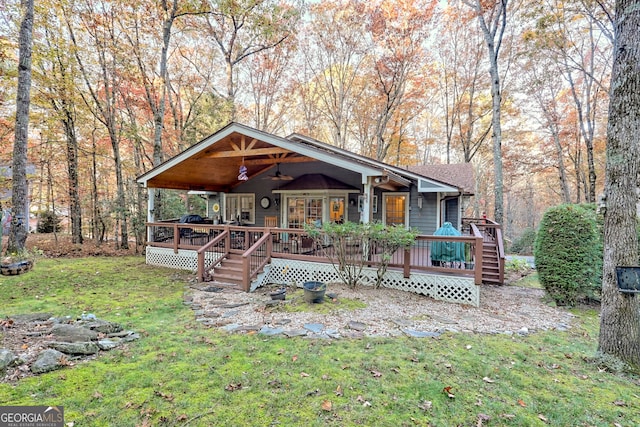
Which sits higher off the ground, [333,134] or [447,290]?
[333,134]

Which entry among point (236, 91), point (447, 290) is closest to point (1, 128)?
point (236, 91)

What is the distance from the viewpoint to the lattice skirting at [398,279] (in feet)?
20.7

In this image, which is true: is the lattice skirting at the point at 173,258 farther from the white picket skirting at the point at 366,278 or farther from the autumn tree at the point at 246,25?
the autumn tree at the point at 246,25

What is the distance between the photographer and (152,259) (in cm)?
1030

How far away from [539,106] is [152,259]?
860 inches

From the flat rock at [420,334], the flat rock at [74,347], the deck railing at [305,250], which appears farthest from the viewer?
the deck railing at [305,250]

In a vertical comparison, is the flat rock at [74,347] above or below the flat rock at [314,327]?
above

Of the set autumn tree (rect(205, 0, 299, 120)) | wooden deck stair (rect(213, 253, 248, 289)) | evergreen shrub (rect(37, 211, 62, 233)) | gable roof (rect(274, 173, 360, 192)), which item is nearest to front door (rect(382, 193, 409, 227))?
gable roof (rect(274, 173, 360, 192))

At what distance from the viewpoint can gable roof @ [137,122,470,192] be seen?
762 centimetres

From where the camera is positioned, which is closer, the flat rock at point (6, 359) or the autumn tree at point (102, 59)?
the flat rock at point (6, 359)

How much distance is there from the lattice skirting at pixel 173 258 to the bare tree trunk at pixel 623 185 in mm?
8927

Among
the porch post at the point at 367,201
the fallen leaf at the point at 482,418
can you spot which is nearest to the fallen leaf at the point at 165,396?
the fallen leaf at the point at 482,418

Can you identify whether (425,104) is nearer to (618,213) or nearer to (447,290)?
(447,290)

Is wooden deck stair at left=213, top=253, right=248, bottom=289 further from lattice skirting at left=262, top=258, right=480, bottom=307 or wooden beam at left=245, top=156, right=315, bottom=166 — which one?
wooden beam at left=245, top=156, right=315, bottom=166
